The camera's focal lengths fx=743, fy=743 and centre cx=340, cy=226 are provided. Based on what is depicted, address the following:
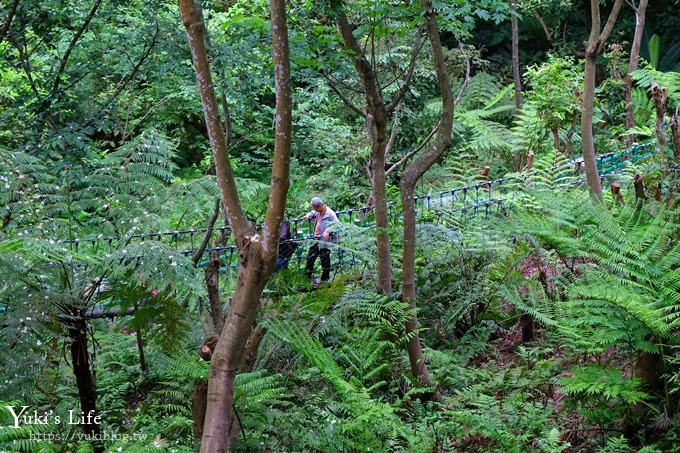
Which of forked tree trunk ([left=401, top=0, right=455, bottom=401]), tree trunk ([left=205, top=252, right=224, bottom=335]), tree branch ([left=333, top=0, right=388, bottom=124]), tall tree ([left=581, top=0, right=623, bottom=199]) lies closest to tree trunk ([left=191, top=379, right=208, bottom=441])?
tree trunk ([left=205, top=252, right=224, bottom=335])

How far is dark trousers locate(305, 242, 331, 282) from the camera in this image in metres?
6.96

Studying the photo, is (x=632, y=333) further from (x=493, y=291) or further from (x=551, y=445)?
(x=493, y=291)

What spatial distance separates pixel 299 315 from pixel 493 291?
187 centimetres

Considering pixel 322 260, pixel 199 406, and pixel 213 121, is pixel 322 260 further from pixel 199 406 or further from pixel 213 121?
pixel 213 121

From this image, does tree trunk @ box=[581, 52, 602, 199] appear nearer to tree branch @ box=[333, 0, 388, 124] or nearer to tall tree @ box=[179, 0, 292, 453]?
tree branch @ box=[333, 0, 388, 124]

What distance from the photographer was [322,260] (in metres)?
7.24

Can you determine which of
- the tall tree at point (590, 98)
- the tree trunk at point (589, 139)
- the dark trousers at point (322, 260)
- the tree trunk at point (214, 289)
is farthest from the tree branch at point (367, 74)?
the tree trunk at point (589, 139)

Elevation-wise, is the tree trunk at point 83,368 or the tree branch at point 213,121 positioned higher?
the tree branch at point 213,121

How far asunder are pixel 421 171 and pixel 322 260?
2.63 meters

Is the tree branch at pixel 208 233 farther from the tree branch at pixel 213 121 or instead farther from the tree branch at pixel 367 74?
the tree branch at pixel 213 121

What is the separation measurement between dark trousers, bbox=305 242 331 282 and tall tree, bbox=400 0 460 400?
73.6 inches

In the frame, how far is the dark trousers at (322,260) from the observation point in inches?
274

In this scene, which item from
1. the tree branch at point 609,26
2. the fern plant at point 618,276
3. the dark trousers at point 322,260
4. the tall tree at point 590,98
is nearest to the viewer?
the fern plant at point 618,276

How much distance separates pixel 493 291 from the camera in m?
6.05
